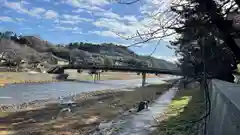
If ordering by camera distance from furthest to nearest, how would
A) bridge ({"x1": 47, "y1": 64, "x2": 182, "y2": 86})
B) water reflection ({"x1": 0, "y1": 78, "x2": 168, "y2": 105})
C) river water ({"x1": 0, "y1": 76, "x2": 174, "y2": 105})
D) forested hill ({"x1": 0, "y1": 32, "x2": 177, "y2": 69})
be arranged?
forested hill ({"x1": 0, "y1": 32, "x2": 177, "y2": 69})
bridge ({"x1": 47, "y1": 64, "x2": 182, "y2": 86})
water reflection ({"x1": 0, "y1": 78, "x2": 168, "y2": 105})
river water ({"x1": 0, "y1": 76, "x2": 174, "y2": 105})

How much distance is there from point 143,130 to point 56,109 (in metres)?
18.5

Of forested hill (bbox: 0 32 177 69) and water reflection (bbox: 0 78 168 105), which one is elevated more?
forested hill (bbox: 0 32 177 69)

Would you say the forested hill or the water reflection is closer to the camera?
the water reflection

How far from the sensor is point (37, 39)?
167750mm

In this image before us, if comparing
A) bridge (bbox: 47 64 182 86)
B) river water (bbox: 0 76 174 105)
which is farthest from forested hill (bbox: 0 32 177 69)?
river water (bbox: 0 76 174 105)

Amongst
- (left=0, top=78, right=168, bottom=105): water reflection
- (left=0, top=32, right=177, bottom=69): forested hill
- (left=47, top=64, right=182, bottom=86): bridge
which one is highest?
(left=0, top=32, right=177, bottom=69): forested hill

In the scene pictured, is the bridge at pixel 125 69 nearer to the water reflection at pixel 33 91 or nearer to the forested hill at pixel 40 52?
the forested hill at pixel 40 52

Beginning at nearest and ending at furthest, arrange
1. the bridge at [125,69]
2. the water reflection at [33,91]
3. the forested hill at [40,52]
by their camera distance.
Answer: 1. the water reflection at [33,91]
2. the bridge at [125,69]
3. the forested hill at [40,52]

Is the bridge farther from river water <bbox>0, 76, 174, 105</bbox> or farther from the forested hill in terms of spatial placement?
river water <bbox>0, 76, 174, 105</bbox>

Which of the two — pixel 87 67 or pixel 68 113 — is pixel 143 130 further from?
pixel 87 67

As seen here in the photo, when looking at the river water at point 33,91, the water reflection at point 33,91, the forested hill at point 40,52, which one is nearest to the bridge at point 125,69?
the forested hill at point 40,52

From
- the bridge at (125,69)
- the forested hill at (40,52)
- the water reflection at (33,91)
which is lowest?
the water reflection at (33,91)

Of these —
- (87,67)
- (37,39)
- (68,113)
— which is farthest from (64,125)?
(37,39)

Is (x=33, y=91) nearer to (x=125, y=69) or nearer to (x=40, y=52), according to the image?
(x=125, y=69)
